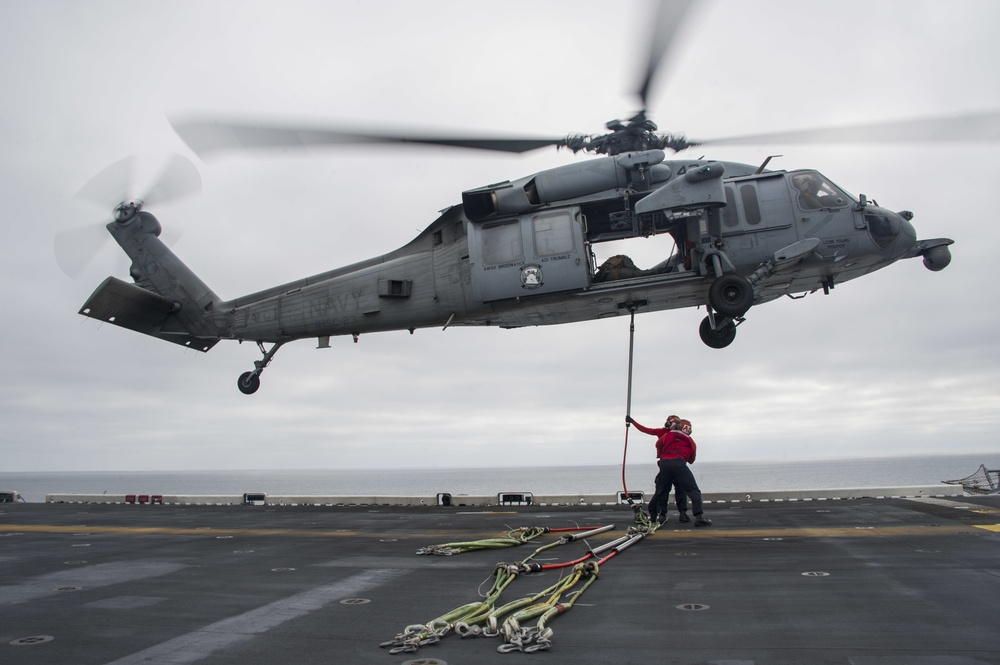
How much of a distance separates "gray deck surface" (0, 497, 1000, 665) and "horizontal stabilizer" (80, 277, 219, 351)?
6893 millimetres

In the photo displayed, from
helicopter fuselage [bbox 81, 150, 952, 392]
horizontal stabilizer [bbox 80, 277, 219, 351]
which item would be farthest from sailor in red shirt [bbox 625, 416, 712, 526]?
horizontal stabilizer [bbox 80, 277, 219, 351]

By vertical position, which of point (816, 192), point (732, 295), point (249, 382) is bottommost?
point (249, 382)

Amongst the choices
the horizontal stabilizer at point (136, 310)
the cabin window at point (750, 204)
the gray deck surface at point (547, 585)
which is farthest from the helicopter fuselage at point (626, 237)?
the horizontal stabilizer at point (136, 310)

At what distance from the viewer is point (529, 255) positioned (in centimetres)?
1364

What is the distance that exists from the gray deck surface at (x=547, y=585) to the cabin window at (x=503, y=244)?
5.17m

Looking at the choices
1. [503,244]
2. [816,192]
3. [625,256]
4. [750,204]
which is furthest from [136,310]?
[816,192]

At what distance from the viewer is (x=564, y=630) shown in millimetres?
5020

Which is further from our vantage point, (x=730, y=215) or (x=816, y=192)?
(x=730, y=215)

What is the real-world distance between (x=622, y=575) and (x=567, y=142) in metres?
8.65

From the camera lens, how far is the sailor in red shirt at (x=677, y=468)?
10672 mm

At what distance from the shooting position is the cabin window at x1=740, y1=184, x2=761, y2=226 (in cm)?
1339

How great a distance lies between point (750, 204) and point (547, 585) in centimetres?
954

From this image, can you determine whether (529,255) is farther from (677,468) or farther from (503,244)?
(677,468)

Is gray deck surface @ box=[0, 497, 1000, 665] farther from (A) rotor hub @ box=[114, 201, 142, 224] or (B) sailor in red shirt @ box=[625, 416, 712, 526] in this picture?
(A) rotor hub @ box=[114, 201, 142, 224]
